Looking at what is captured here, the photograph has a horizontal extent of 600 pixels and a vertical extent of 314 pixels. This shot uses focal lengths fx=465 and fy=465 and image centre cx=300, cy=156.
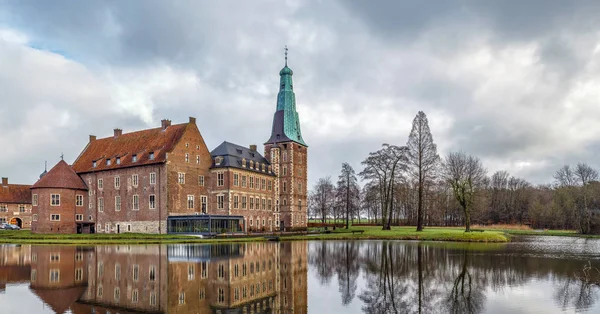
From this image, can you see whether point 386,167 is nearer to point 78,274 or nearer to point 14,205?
point 78,274

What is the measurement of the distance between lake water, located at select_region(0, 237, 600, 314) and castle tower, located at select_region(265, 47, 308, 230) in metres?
43.1

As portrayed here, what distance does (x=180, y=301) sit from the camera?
43.5ft

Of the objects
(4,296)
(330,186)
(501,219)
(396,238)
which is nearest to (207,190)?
(396,238)

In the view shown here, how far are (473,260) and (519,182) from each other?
8901 centimetres

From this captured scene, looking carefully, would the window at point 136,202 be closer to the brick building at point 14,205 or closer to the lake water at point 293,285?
the lake water at point 293,285

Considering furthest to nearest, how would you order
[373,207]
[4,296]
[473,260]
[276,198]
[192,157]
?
[373,207] → [276,198] → [192,157] → [473,260] → [4,296]

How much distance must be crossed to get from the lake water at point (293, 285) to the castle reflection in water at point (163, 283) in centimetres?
3

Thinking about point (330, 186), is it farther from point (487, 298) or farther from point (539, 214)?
point (487, 298)

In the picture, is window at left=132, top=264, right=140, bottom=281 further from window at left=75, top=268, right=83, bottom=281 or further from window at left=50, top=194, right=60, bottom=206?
window at left=50, top=194, right=60, bottom=206

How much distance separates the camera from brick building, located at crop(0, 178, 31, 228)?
72812mm

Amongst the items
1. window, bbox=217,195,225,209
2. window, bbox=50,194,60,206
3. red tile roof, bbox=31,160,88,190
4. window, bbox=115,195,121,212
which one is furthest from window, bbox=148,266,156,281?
red tile roof, bbox=31,160,88,190

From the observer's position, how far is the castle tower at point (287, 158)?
69.1 m

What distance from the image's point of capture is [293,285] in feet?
54.5

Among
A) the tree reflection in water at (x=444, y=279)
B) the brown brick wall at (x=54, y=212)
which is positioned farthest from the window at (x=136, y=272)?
the brown brick wall at (x=54, y=212)
